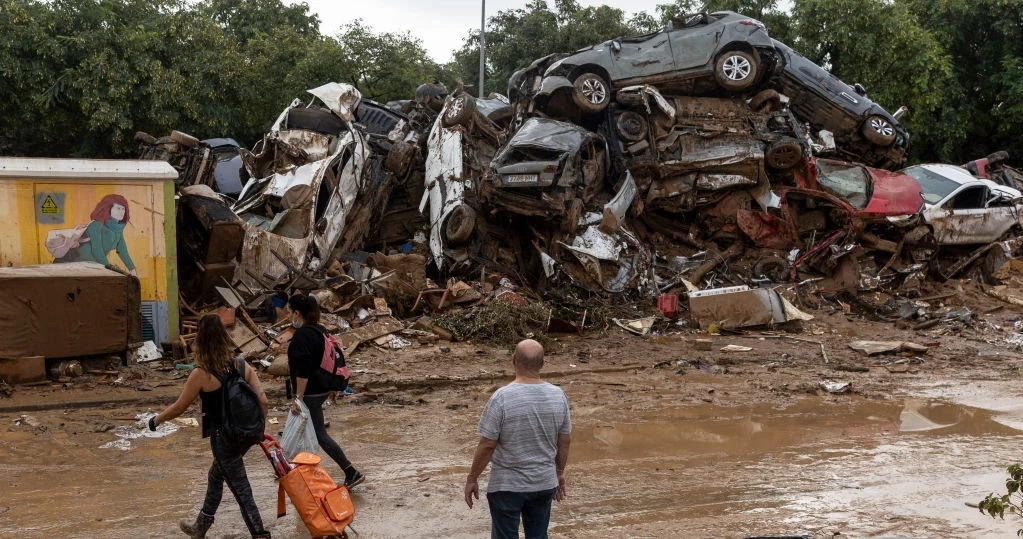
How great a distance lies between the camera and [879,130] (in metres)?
17.3

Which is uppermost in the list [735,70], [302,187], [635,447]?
[735,70]

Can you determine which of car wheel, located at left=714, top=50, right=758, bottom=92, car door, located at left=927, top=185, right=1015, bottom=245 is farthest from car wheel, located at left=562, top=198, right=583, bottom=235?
car door, located at left=927, top=185, right=1015, bottom=245

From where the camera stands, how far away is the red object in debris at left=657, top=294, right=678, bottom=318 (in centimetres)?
1323

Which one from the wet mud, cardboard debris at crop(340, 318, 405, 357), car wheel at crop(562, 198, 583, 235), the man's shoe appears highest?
car wheel at crop(562, 198, 583, 235)

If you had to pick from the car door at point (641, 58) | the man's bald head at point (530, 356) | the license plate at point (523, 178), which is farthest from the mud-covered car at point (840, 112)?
the man's bald head at point (530, 356)

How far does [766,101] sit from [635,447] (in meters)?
10.6

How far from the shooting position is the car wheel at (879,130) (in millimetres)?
17297

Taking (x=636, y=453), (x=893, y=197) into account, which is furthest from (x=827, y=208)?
(x=636, y=453)

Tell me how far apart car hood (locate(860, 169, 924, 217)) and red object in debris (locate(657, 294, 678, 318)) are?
14.3 ft

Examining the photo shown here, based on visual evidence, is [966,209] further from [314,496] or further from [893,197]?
[314,496]

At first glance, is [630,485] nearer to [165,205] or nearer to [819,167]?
[165,205]

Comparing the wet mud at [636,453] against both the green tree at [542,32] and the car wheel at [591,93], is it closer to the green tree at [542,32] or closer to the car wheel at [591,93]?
the car wheel at [591,93]

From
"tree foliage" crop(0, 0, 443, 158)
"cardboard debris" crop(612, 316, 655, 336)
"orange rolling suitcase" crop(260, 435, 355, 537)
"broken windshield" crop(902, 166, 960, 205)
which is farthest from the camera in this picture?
"tree foliage" crop(0, 0, 443, 158)

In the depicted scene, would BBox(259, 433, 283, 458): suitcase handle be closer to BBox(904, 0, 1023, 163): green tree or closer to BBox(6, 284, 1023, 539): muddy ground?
BBox(6, 284, 1023, 539): muddy ground
